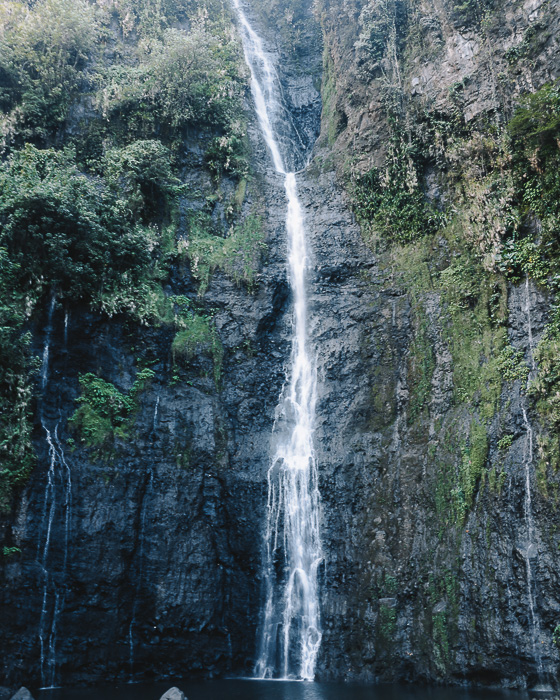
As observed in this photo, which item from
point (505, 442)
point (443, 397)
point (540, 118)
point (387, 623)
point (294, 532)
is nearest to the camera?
point (505, 442)

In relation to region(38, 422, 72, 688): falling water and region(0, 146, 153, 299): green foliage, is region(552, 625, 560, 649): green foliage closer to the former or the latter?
region(38, 422, 72, 688): falling water

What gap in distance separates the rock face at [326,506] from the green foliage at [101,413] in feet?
0.90

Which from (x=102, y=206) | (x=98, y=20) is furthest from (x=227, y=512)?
(x=98, y=20)

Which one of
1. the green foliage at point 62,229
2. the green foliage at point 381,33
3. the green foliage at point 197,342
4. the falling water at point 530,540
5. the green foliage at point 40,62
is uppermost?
the green foliage at point 381,33

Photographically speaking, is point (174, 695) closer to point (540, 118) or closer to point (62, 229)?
point (62, 229)

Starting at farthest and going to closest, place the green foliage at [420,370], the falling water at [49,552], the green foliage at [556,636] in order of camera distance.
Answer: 1. the green foliage at [420,370]
2. the falling water at [49,552]
3. the green foliage at [556,636]

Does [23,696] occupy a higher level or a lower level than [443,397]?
lower

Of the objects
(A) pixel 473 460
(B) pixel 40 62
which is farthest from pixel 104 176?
(A) pixel 473 460

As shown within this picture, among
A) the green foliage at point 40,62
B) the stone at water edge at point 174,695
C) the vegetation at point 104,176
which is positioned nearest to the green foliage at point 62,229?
the vegetation at point 104,176

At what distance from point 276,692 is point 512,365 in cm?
879

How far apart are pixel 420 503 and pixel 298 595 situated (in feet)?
12.7

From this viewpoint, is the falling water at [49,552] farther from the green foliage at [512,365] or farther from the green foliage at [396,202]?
the green foliage at [396,202]

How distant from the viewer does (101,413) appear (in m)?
13.5

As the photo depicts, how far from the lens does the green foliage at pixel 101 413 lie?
1308 centimetres
